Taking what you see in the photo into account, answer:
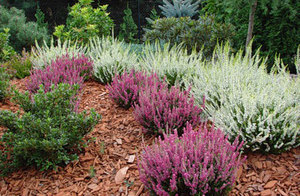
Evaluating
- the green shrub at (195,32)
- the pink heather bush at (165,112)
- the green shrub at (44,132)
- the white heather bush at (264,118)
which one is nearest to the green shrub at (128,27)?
the green shrub at (195,32)

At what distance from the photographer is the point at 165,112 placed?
2.78m

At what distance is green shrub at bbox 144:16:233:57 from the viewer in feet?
18.8

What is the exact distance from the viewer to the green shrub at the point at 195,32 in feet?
18.8

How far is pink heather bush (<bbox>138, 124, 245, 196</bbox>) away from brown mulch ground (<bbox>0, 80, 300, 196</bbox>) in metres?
0.23

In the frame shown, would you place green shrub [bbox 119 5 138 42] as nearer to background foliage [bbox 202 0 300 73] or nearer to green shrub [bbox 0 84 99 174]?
background foliage [bbox 202 0 300 73]

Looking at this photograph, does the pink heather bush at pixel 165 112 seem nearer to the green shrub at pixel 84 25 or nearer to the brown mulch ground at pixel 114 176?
the brown mulch ground at pixel 114 176

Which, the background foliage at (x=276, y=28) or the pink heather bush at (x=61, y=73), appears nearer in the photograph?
the pink heather bush at (x=61, y=73)

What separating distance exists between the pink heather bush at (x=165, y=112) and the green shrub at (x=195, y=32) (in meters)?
2.78

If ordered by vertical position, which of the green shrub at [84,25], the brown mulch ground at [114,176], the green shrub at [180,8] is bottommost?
the brown mulch ground at [114,176]

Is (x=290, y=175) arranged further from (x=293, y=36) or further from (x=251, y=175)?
(x=293, y=36)

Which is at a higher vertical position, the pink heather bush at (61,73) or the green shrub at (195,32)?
the green shrub at (195,32)

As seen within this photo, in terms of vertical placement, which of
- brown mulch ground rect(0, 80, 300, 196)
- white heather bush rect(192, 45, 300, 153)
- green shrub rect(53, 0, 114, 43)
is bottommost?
brown mulch ground rect(0, 80, 300, 196)

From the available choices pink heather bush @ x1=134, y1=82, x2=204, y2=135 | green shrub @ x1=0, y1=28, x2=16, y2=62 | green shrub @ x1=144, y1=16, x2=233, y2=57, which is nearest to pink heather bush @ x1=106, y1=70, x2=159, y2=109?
pink heather bush @ x1=134, y1=82, x2=204, y2=135

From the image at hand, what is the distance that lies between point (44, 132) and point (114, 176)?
77 cm
